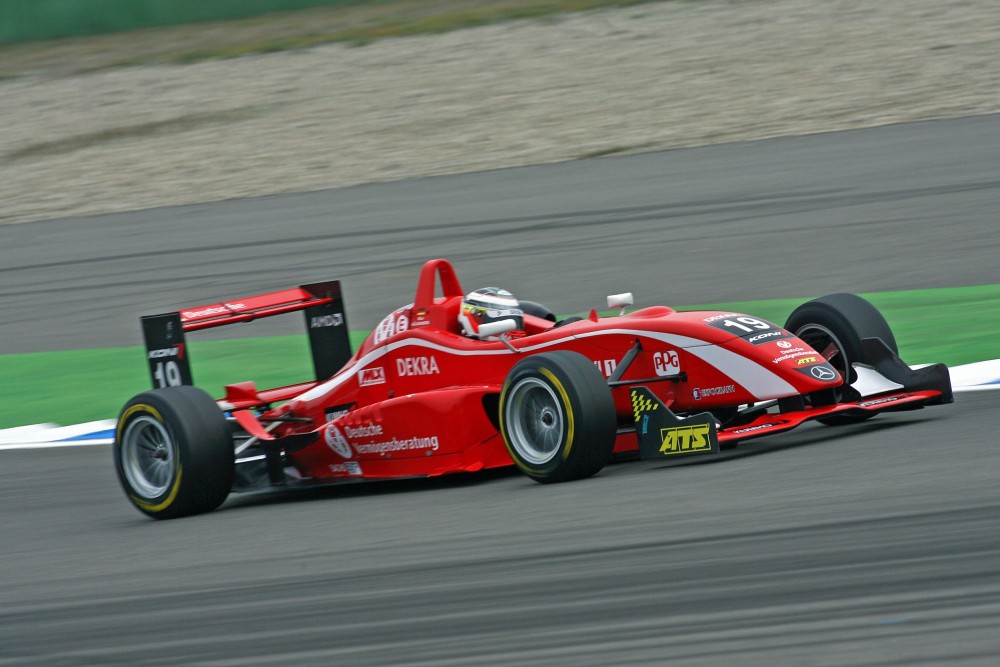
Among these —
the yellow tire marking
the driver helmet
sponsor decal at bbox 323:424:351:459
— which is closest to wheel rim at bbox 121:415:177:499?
sponsor decal at bbox 323:424:351:459

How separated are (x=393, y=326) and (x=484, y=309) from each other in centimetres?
53

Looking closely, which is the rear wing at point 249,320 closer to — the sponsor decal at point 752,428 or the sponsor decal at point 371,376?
the sponsor decal at point 371,376

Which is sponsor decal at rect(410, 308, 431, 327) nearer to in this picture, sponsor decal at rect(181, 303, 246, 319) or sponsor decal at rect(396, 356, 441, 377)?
sponsor decal at rect(396, 356, 441, 377)

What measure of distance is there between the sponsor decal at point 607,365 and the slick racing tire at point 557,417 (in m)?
0.48

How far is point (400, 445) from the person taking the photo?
7.65 metres

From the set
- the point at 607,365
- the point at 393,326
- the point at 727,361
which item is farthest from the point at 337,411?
the point at 727,361

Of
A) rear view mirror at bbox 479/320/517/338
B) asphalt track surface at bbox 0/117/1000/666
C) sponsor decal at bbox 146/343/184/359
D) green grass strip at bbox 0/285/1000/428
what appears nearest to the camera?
asphalt track surface at bbox 0/117/1000/666

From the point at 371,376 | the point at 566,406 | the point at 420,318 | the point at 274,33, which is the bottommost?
the point at 566,406

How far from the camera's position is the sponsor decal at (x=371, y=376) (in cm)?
802

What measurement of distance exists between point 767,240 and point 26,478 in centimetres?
792

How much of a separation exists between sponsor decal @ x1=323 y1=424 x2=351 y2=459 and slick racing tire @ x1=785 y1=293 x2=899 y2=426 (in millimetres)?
2322

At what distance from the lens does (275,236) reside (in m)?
17.8

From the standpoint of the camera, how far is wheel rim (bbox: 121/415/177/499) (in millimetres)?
7828

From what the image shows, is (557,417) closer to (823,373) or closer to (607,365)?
(607,365)
